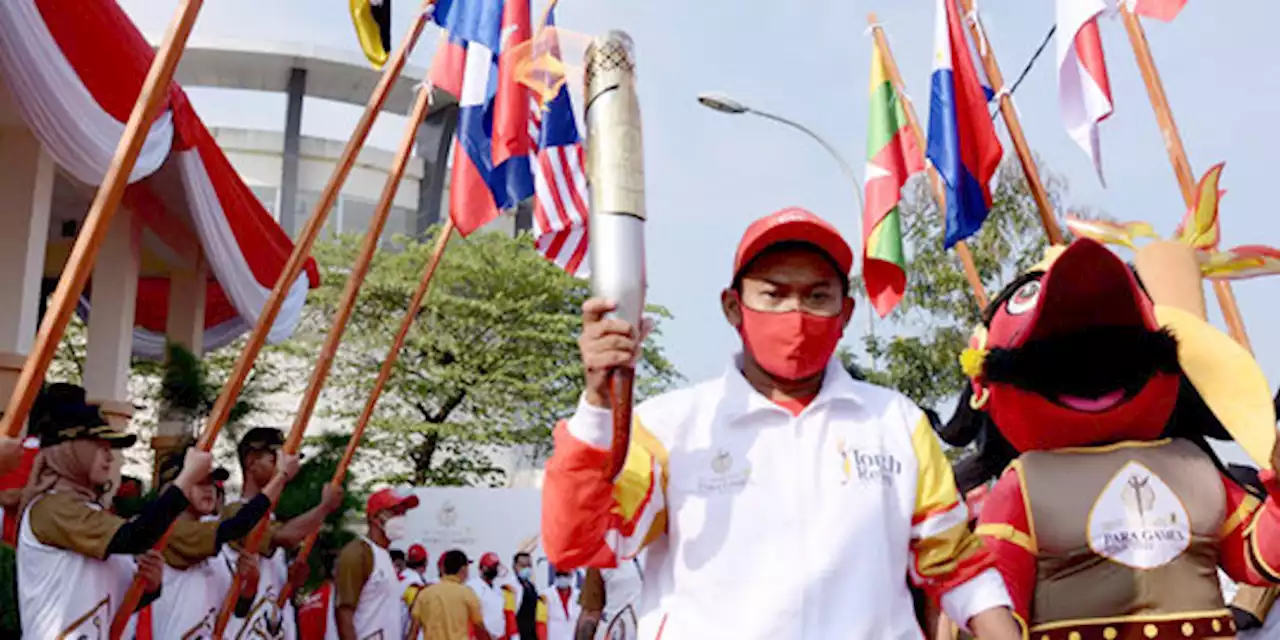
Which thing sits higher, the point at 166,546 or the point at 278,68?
the point at 278,68

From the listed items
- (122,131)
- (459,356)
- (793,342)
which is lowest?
(793,342)

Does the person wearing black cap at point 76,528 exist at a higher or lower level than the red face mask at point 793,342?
lower

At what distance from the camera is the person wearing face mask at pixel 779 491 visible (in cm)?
264

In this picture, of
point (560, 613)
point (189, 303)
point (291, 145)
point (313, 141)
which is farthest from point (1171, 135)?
point (313, 141)

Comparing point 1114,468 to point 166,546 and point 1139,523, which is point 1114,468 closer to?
point 1139,523

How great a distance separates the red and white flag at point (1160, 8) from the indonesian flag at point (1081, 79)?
0.21 m

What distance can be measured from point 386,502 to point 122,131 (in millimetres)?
3591

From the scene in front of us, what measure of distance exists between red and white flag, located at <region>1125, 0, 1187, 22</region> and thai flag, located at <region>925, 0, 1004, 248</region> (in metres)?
1.03

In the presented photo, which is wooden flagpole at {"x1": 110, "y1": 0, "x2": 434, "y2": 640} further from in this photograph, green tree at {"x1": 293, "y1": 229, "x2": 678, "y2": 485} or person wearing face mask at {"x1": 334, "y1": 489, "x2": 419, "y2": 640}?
green tree at {"x1": 293, "y1": 229, "x2": 678, "y2": 485}

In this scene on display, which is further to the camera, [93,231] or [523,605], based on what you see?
[523,605]

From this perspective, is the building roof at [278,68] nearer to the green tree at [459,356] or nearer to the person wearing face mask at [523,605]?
the green tree at [459,356]

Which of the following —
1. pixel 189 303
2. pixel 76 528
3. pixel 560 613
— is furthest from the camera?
pixel 189 303

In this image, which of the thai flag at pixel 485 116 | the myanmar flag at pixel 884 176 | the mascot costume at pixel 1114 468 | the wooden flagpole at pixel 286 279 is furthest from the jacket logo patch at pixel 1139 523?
the thai flag at pixel 485 116

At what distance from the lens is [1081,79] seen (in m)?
6.62
